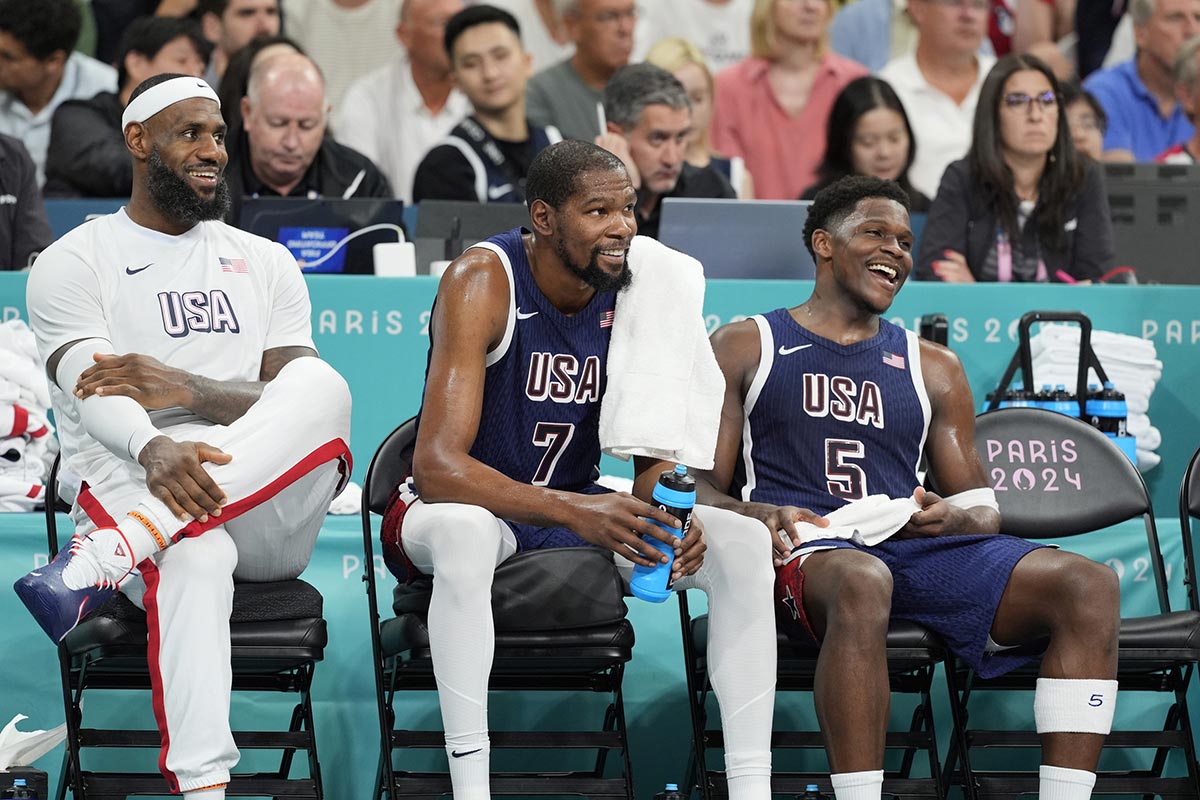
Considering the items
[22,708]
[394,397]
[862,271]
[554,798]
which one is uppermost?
[862,271]

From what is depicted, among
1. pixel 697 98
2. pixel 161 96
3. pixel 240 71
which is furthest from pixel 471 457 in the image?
pixel 697 98

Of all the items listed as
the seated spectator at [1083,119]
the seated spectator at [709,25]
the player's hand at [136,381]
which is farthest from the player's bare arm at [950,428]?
the seated spectator at [709,25]

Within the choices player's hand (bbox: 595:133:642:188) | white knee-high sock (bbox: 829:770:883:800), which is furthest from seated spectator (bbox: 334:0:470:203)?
white knee-high sock (bbox: 829:770:883:800)

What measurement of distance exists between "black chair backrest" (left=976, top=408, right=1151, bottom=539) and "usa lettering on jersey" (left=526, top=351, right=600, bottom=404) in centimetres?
113

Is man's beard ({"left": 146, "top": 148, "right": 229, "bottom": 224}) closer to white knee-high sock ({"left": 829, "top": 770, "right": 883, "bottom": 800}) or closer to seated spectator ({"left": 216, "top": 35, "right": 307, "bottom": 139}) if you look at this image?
white knee-high sock ({"left": 829, "top": 770, "right": 883, "bottom": 800})

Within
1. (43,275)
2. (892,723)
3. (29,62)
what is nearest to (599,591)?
(892,723)

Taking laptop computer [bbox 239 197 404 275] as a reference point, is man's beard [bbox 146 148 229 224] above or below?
above

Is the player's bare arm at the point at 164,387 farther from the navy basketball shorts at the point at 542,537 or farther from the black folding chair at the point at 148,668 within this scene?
the navy basketball shorts at the point at 542,537

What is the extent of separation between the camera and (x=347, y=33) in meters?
7.54

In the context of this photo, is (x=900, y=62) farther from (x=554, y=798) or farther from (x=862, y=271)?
(x=554, y=798)

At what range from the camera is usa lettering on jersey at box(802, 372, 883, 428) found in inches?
155

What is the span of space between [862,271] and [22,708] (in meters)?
2.34

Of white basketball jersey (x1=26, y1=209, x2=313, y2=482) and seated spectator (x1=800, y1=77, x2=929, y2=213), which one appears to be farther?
seated spectator (x1=800, y1=77, x2=929, y2=213)

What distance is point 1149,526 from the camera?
13.4ft
